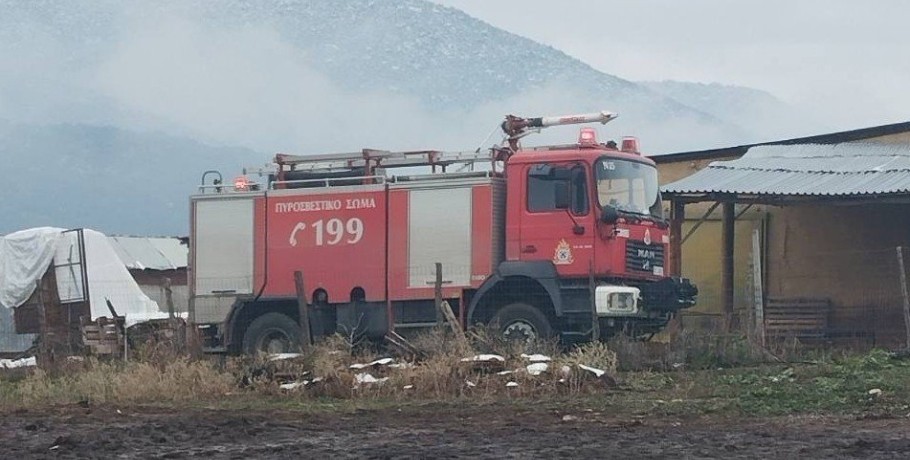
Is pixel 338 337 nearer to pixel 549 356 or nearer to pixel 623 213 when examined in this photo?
pixel 549 356

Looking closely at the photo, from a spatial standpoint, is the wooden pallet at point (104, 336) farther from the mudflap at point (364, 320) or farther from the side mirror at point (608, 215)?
the side mirror at point (608, 215)

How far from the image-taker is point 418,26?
138250mm

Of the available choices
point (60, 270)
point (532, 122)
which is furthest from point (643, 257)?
point (60, 270)

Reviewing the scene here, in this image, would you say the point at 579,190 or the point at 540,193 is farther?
the point at 540,193

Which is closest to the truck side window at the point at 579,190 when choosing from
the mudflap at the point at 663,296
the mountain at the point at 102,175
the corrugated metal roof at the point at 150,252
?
the mudflap at the point at 663,296

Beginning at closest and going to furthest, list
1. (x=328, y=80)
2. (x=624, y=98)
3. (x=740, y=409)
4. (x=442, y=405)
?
(x=740, y=409) → (x=442, y=405) → (x=624, y=98) → (x=328, y=80)

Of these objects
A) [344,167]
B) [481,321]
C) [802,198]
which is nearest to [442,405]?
[481,321]

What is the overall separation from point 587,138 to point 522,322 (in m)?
2.61

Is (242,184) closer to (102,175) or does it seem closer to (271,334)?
(271,334)

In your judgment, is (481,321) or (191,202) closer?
(481,321)

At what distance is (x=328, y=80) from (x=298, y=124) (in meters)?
5.13

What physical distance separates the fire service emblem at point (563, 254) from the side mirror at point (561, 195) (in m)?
0.49

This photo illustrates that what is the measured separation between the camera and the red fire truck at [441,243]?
2191 centimetres

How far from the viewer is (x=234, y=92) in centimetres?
14412
